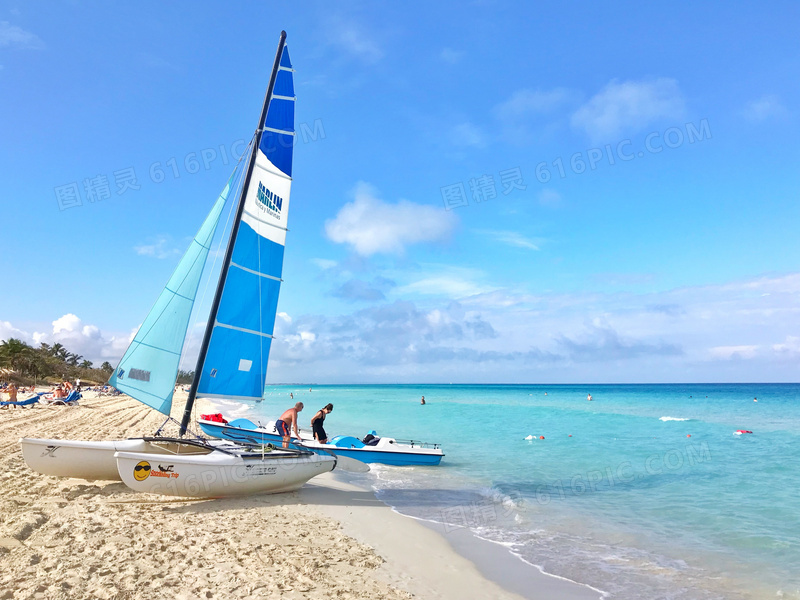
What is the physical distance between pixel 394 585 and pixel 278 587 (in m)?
1.52

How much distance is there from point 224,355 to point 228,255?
223 centimetres

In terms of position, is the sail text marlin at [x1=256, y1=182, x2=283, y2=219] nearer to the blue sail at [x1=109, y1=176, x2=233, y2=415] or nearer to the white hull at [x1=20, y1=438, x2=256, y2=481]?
the blue sail at [x1=109, y1=176, x2=233, y2=415]

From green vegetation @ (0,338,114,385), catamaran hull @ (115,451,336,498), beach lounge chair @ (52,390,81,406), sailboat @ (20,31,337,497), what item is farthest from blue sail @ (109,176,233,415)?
green vegetation @ (0,338,114,385)

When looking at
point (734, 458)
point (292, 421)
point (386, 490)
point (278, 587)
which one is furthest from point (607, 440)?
point (278, 587)

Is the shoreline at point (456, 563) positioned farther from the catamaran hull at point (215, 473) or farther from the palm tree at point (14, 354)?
the palm tree at point (14, 354)

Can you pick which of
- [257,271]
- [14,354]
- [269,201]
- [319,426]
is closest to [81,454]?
[257,271]

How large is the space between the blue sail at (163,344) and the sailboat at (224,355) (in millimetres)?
20

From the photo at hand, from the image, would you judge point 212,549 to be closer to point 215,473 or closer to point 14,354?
point 215,473

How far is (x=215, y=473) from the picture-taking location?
29.7 feet

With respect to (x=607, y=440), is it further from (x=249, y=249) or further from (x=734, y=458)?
(x=249, y=249)

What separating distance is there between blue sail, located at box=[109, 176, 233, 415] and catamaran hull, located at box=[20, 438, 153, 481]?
0.99 meters

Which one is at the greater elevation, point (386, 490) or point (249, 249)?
point (249, 249)

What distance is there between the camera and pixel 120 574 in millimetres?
5562

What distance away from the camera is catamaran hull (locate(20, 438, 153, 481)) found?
8375 millimetres
